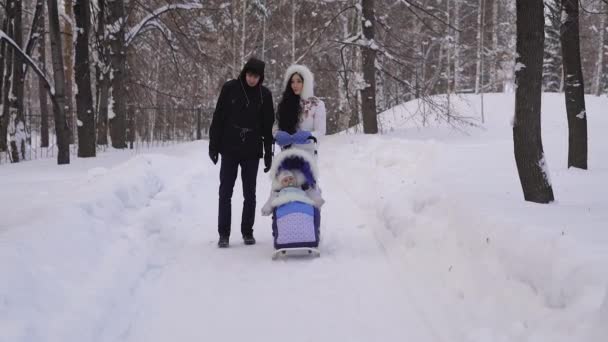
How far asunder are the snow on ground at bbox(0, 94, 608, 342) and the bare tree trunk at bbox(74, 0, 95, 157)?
5481 millimetres

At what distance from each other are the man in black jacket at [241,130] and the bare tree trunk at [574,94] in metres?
6.07

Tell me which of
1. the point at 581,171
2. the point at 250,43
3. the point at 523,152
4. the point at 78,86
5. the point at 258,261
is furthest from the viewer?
the point at 250,43

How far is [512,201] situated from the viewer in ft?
19.4

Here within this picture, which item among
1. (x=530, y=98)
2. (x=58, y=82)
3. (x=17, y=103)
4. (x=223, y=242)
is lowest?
(x=223, y=242)

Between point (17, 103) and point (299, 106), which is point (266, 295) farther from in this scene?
point (17, 103)

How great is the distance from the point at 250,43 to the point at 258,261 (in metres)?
26.6

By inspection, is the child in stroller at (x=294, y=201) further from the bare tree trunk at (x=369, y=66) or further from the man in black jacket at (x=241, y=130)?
the bare tree trunk at (x=369, y=66)

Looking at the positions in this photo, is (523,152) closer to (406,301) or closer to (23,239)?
(406,301)

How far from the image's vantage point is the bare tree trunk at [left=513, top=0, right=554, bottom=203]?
19.6 ft

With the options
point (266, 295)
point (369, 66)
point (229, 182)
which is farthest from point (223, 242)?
point (369, 66)

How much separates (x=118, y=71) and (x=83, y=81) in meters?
3.86

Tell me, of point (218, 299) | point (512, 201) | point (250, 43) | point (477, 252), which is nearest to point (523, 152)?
point (512, 201)

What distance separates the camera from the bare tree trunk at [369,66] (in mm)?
16516

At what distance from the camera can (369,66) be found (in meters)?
16.8
